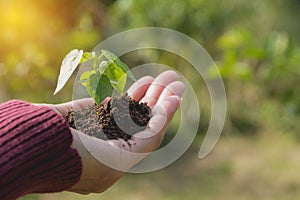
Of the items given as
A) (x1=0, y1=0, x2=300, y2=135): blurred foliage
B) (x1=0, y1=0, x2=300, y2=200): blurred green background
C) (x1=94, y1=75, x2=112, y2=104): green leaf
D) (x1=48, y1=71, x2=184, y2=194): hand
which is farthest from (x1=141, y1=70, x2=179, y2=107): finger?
(x1=0, y1=0, x2=300, y2=200): blurred green background

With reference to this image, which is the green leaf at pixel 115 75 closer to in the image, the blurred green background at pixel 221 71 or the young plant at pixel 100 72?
the young plant at pixel 100 72

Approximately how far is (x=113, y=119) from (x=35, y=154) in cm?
22

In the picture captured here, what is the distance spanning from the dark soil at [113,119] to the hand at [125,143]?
0.06ft

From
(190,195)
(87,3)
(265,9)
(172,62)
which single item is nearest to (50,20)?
(87,3)

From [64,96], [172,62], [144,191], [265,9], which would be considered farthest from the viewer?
[265,9]

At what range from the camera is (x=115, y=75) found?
1066 mm

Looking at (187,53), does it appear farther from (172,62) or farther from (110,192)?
(110,192)

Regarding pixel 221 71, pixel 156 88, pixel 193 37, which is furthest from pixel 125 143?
pixel 193 37

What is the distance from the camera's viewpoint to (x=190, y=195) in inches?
111

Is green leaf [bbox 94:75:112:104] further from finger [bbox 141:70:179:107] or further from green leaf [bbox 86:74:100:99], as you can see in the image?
finger [bbox 141:70:179:107]

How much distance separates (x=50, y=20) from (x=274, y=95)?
116cm

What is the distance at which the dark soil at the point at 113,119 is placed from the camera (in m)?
1.04

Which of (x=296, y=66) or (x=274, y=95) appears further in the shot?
(x=274, y=95)

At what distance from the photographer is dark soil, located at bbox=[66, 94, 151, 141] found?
104 cm
